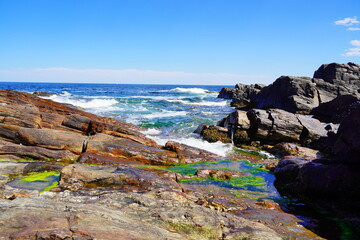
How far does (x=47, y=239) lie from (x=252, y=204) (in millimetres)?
6117

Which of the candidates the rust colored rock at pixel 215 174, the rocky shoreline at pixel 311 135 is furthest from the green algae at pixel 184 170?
the rocky shoreline at pixel 311 135

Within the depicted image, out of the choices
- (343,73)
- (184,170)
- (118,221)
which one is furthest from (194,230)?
(343,73)

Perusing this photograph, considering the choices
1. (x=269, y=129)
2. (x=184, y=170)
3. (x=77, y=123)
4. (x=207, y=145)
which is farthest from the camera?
(x=207, y=145)

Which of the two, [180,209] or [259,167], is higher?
[180,209]

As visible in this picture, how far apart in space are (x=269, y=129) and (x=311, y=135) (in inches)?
109

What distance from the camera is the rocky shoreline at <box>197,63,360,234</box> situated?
776cm

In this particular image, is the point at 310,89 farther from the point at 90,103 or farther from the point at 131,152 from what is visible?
the point at 90,103

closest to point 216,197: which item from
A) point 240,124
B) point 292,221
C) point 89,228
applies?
point 292,221

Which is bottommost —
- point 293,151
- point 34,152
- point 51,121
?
point 293,151

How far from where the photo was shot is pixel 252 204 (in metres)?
7.78

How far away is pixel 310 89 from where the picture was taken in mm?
32594

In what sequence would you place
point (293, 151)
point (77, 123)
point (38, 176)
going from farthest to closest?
point (293, 151) < point (77, 123) < point (38, 176)

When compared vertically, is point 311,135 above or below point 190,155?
above

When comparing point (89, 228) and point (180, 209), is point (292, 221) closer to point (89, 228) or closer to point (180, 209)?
point (180, 209)
